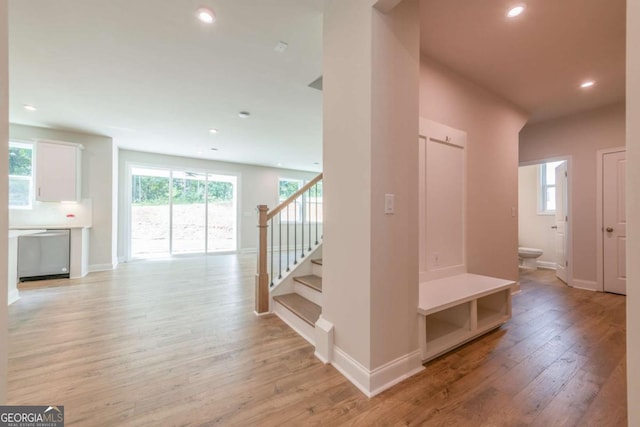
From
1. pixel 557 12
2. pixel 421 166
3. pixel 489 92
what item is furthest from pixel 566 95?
pixel 421 166

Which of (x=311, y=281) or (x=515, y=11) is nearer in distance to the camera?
(x=515, y=11)

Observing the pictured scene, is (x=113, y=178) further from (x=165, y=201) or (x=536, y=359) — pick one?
(x=536, y=359)

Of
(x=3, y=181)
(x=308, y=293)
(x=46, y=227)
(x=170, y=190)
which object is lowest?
(x=308, y=293)

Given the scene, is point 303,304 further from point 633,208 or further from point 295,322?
point 633,208

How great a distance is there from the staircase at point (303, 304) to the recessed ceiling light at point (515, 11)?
280cm

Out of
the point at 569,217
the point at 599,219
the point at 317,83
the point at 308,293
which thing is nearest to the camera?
the point at 308,293

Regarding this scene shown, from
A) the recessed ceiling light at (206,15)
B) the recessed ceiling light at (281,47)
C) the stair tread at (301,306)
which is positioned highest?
the recessed ceiling light at (281,47)

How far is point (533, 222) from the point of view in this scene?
565 centimetres

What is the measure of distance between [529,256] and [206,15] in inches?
257

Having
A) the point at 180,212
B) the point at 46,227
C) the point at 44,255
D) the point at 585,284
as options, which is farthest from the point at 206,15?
the point at 585,284

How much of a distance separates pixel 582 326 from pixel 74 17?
5229 millimetres

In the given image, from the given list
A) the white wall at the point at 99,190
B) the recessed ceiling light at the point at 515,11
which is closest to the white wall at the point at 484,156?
the recessed ceiling light at the point at 515,11

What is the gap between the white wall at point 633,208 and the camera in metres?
0.74

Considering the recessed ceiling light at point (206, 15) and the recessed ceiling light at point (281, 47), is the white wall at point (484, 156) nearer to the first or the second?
the recessed ceiling light at point (281, 47)
